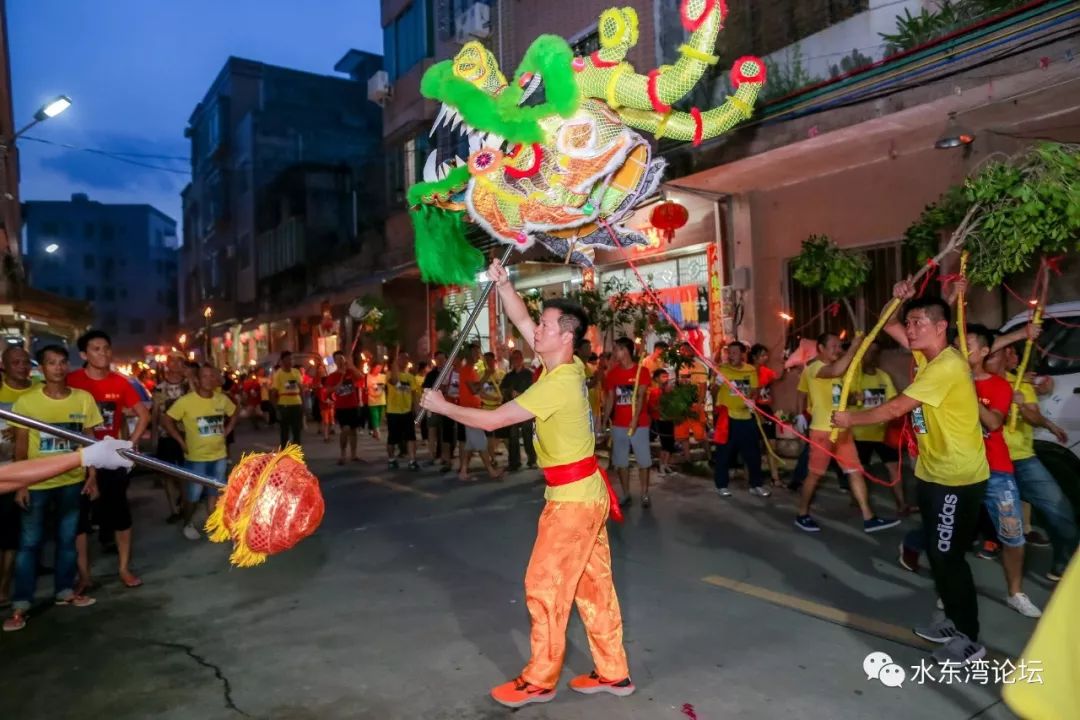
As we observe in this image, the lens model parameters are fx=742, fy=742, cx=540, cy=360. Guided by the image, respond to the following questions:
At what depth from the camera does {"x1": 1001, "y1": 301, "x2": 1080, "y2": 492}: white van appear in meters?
→ 5.48

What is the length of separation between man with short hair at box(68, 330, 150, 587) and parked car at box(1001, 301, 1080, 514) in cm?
666

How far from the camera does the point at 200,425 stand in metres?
6.86

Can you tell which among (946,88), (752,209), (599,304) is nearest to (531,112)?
(946,88)

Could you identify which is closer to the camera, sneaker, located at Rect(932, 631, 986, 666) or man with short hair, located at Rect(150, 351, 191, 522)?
sneaker, located at Rect(932, 631, 986, 666)

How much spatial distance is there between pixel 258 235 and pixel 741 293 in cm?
2651

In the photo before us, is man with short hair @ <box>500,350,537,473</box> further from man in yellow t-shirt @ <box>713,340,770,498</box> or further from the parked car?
the parked car

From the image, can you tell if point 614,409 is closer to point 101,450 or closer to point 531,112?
point 531,112

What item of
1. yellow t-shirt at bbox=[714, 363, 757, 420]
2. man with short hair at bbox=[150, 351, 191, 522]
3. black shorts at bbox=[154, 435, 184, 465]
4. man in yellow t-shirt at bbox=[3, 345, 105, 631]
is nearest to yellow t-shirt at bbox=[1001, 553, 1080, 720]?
man in yellow t-shirt at bbox=[3, 345, 105, 631]

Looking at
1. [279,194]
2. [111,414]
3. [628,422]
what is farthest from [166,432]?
[279,194]

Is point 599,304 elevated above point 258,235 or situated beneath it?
situated beneath

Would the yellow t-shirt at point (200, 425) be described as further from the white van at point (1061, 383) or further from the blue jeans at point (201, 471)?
the white van at point (1061, 383)

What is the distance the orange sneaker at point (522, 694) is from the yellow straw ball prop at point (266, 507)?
119 centimetres

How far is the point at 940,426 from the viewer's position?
383cm

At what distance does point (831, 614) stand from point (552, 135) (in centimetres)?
328
